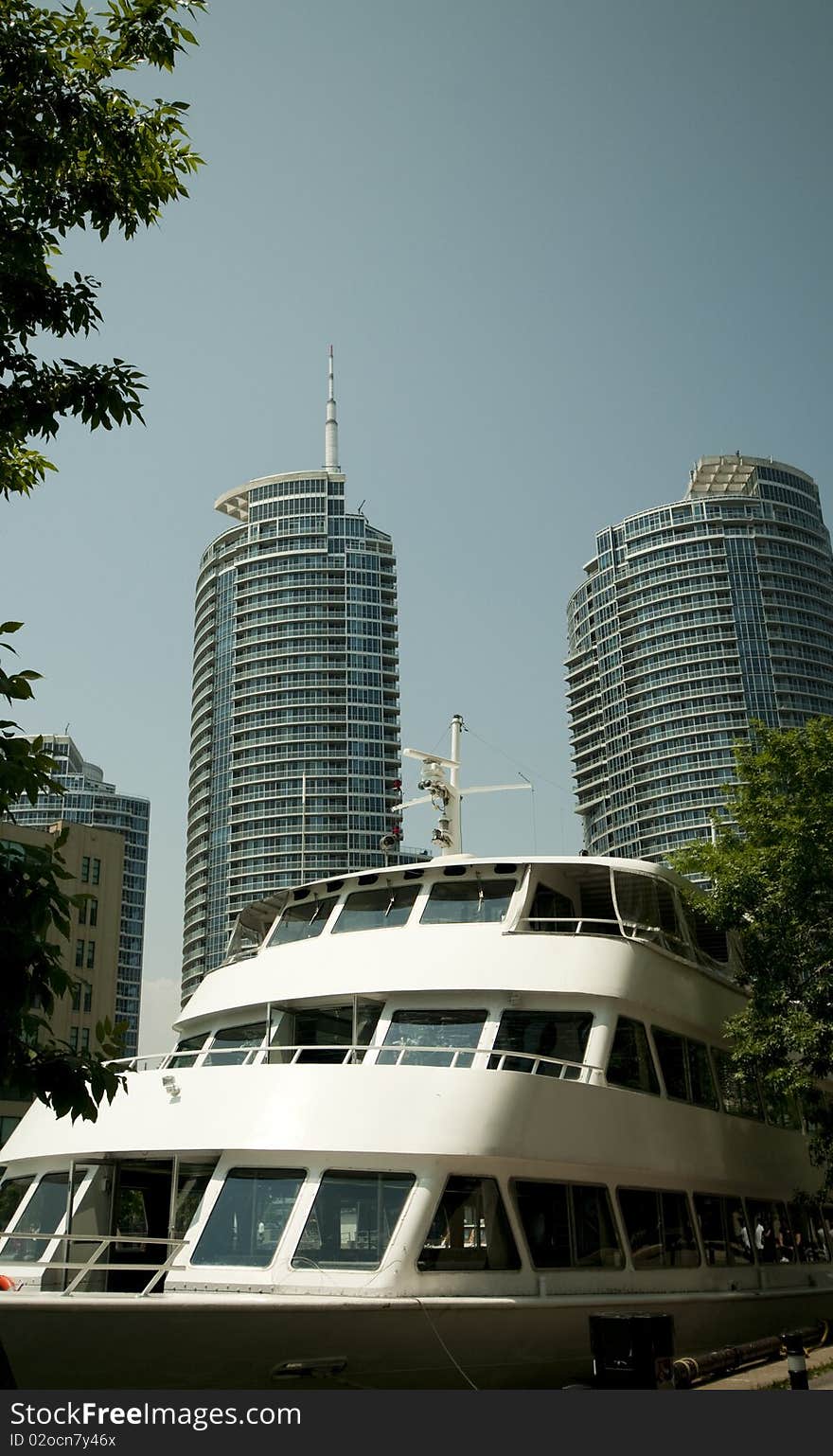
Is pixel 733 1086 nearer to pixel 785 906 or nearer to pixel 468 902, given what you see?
pixel 785 906

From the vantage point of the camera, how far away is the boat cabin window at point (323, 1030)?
13891mm

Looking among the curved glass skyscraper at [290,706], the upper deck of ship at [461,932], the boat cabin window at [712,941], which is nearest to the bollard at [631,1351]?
the upper deck of ship at [461,932]

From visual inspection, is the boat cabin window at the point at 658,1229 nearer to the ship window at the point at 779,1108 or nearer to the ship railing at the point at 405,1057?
the ship railing at the point at 405,1057

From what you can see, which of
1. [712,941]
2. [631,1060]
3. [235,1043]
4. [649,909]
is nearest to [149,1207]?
[235,1043]

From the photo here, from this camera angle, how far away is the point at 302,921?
53.2ft

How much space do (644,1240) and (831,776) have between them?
10044 millimetres

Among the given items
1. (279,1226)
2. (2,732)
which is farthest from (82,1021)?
(2,732)

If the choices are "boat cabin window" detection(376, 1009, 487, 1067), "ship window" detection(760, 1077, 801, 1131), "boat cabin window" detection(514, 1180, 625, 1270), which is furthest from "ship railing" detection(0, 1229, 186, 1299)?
"ship window" detection(760, 1077, 801, 1131)

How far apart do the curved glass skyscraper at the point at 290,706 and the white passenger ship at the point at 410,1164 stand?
5139 inches

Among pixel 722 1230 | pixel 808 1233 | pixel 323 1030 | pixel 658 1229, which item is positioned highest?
pixel 323 1030

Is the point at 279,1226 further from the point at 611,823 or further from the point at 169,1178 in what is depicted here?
the point at 611,823

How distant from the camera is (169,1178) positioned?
42.6ft

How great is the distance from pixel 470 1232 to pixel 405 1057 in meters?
1.78

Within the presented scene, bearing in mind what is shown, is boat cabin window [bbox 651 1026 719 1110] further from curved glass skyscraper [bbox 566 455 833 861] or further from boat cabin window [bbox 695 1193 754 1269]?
curved glass skyscraper [bbox 566 455 833 861]
